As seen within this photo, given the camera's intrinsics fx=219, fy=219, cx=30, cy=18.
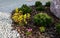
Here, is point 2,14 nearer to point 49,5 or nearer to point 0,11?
point 0,11

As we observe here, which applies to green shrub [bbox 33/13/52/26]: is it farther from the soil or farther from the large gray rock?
the large gray rock

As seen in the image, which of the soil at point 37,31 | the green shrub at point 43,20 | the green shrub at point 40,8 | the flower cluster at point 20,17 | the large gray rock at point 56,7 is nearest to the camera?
the soil at point 37,31

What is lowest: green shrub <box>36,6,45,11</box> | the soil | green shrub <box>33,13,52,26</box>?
the soil

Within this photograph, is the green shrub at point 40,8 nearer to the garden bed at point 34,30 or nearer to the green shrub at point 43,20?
the garden bed at point 34,30

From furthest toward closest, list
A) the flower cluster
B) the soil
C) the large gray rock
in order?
1. the large gray rock
2. the flower cluster
3. the soil

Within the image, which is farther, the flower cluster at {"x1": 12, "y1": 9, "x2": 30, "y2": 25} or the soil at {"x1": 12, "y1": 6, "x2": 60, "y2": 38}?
the flower cluster at {"x1": 12, "y1": 9, "x2": 30, "y2": 25}

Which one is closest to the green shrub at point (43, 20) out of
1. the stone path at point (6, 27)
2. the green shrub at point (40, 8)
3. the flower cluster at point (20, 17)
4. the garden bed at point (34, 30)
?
the garden bed at point (34, 30)

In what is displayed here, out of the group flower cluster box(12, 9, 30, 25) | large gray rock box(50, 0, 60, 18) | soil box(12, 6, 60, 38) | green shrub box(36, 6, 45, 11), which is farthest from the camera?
green shrub box(36, 6, 45, 11)

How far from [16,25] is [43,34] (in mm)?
1006

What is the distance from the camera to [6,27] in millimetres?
6758

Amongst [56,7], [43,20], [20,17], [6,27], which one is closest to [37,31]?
[43,20]

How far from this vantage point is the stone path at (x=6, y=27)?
6316mm

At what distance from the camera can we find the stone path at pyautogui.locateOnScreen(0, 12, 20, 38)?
6316 mm

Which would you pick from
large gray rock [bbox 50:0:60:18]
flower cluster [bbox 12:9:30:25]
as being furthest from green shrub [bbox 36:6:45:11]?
flower cluster [bbox 12:9:30:25]
